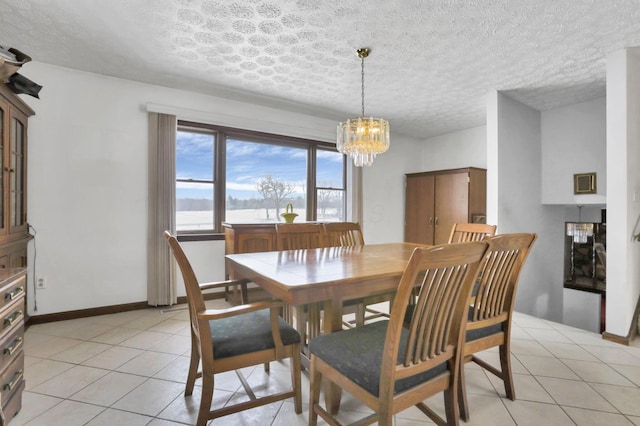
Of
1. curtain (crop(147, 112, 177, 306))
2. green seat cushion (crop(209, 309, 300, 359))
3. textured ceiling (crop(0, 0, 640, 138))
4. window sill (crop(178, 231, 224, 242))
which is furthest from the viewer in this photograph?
window sill (crop(178, 231, 224, 242))

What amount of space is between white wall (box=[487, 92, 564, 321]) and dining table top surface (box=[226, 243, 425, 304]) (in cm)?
212

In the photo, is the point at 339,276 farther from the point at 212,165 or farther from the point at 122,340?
the point at 212,165

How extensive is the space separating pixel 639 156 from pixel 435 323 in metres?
2.97

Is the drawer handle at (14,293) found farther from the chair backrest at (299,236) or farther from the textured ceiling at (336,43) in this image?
the textured ceiling at (336,43)

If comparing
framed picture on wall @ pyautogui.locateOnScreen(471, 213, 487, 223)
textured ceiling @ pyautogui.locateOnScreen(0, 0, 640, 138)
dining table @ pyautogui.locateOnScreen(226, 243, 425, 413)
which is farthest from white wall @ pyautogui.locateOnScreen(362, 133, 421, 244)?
dining table @ pyautogui.locateOnScreen(226, 243, 425, 413)

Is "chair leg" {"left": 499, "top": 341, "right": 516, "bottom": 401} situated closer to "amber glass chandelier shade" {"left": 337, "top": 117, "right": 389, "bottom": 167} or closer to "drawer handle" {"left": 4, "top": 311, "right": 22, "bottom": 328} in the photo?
"amber glass chandelier shade" {"left": 337, "top": 117, "right": 389, "bottom": 167}

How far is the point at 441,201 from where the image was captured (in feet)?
15.5

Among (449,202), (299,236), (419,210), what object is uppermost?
(449,202)

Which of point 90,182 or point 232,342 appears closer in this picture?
point 232,342

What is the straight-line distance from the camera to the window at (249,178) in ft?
12.5

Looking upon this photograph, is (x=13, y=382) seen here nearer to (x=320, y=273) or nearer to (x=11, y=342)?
(x=11, y=342)

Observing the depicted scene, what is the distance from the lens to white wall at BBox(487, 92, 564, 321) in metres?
3.58

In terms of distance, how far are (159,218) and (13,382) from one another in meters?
2.02

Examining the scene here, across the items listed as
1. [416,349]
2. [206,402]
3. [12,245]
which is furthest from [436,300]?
[12,245]
